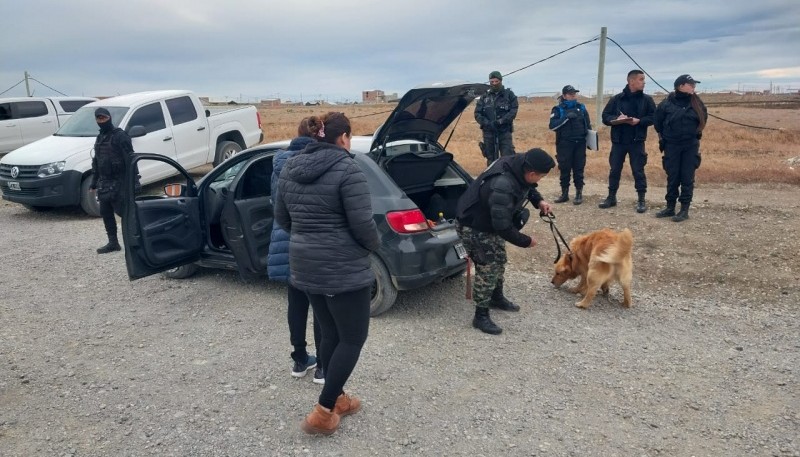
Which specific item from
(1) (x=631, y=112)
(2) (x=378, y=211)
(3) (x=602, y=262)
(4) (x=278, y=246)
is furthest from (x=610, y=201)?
(4) (x=278, y=246)

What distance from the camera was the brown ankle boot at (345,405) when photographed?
3297mm

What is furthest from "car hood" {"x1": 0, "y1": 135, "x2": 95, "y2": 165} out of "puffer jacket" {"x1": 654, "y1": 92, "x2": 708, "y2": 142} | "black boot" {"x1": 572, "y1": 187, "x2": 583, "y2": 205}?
"puffer jacket" {"x1": 654, "y1": 92, "x2": 708, "y2": 142}

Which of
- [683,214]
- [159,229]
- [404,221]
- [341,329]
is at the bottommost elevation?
[683,214]

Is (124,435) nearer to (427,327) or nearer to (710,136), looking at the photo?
(427,327)

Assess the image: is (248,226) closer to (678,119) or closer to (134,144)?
(678,119)

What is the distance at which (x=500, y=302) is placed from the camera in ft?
16.2

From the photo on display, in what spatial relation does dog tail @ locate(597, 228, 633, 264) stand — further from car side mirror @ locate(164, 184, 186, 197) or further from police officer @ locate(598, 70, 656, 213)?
car side mirror @ locate(164, 184, 186, 197)

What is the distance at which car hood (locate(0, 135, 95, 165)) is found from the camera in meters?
8.98

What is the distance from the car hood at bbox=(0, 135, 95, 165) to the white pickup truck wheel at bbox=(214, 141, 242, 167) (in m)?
2.48

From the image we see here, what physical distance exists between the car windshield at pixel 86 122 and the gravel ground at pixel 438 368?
4.07 meters

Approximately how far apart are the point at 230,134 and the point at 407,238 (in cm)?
856

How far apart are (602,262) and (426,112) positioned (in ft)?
6.48

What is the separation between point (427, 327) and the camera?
4578mm

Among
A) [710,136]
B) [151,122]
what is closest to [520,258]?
[151,122]
